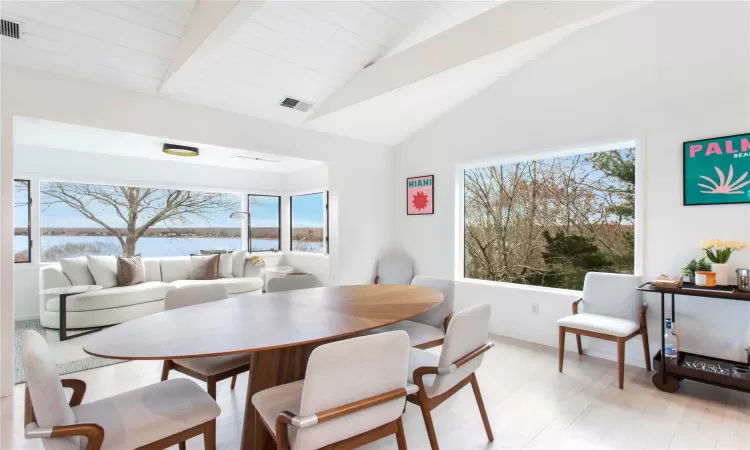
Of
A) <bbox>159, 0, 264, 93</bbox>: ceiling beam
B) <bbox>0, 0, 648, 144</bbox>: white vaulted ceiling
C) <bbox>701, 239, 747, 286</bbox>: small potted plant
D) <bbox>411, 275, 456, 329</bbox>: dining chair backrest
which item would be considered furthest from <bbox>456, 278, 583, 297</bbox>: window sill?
<bbox>159, 0, 264, 93</bbox>: ceiling beam

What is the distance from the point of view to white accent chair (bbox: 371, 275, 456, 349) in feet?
8.23

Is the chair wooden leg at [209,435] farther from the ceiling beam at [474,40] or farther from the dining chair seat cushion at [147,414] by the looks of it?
the ceiling beam at [474,40]

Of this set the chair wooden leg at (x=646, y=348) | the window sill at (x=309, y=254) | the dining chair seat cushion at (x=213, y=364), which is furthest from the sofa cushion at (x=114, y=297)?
the chair wooden leg at (x=646, y=348)

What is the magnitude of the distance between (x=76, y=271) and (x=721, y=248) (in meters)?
6.59

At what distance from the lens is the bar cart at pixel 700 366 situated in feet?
7.85

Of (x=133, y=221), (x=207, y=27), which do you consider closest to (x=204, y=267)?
(x=133, y=221)

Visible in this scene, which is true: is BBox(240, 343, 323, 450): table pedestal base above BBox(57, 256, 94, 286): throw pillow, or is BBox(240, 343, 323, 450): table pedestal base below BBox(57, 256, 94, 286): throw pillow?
below

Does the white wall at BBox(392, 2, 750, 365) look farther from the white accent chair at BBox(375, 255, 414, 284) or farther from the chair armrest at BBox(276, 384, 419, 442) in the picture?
the chair armrest at BBox(276, 384, 419, 442)

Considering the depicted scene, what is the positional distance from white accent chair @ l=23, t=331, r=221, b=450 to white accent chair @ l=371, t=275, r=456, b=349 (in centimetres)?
→ 138

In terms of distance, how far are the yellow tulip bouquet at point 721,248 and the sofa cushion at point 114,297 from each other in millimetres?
5459

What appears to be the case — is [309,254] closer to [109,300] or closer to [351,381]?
[109,300]

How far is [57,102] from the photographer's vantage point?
2.81 meters

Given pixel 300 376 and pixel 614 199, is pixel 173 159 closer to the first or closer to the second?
pixel 300 376

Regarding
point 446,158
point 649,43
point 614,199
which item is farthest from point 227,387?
point 649,43
